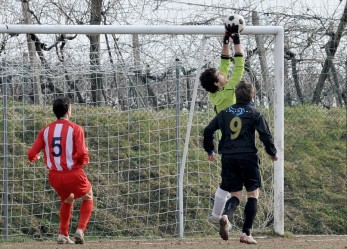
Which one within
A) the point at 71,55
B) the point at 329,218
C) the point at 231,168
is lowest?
the point at 329,218

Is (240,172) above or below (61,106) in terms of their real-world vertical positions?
below

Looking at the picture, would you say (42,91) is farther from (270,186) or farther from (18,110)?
(270,186)

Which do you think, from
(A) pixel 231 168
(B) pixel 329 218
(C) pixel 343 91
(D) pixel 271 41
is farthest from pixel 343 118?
(A) pixel 231 168

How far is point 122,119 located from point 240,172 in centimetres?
416

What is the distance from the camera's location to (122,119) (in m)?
13.9

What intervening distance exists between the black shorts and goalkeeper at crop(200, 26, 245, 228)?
20cm

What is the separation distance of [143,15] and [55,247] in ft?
21.8

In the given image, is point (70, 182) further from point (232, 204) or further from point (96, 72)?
point (96, 72)

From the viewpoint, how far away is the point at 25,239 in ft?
41.4

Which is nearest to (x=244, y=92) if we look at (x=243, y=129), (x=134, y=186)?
(x=243, y=129)

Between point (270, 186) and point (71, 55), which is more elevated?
point (71, 55)

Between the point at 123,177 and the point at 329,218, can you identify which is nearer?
the point at 123,177

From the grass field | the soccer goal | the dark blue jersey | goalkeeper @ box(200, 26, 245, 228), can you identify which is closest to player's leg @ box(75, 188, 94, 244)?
the grass field

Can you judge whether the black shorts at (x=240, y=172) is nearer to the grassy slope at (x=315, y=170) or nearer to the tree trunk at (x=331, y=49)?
the grassy slope at (x=315, y=170)
